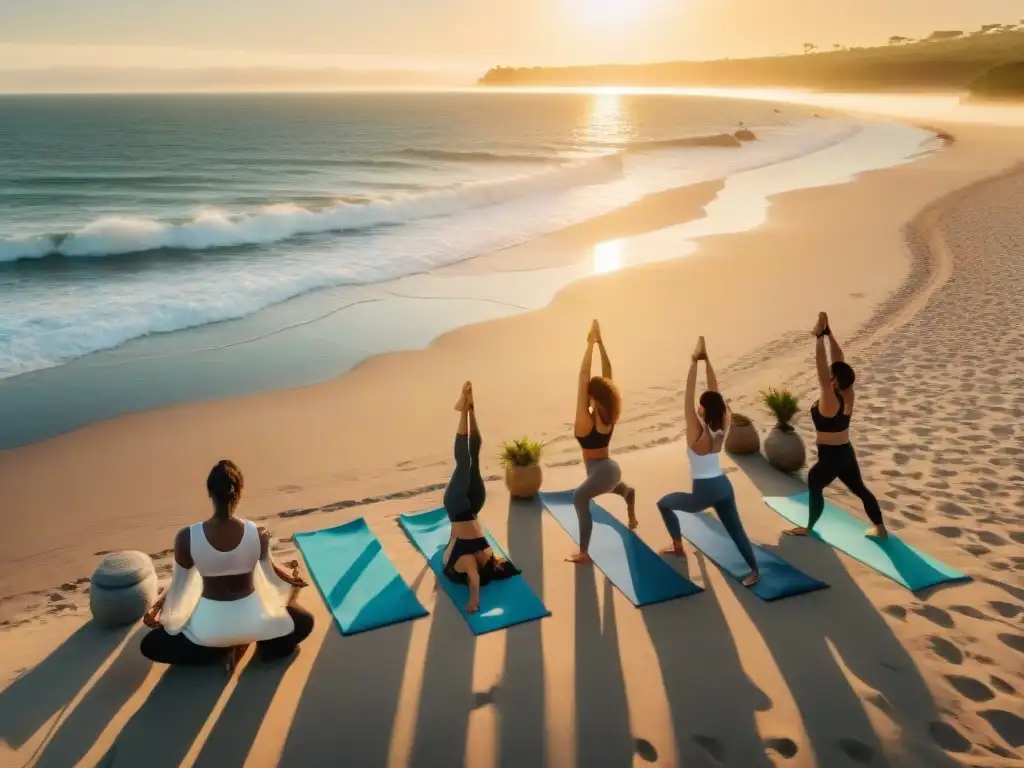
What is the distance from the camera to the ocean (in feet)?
42.5

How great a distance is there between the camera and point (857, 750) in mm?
4566

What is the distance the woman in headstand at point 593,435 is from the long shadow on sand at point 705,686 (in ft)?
3.14

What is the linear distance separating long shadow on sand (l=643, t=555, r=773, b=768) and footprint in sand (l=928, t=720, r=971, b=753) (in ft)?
3.04

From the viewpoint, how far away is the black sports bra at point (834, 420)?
6629 millimetres

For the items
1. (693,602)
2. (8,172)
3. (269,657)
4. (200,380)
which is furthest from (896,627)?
(8,172)

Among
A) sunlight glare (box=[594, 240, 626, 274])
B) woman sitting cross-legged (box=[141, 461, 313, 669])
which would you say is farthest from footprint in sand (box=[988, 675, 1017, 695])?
sunlight glare (box=[594, 240, 626, 274])

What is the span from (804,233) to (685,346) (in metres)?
11.1

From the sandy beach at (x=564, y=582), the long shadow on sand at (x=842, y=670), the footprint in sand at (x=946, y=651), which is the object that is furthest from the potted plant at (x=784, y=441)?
the footprint in sand at (x=946, y=651)

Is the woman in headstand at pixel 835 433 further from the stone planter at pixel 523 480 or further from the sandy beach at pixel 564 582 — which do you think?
the stone planter at pixel 523 480

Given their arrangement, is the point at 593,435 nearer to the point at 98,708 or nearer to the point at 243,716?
the point at 243,716

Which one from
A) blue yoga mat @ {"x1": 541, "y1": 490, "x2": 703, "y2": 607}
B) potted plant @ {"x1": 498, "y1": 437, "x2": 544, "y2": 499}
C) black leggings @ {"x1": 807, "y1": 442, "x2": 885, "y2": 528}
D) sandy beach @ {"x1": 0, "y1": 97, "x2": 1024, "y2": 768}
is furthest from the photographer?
potted plant @ {"x1": 498, "y1": 437, "x2": 544, "y2": 499}

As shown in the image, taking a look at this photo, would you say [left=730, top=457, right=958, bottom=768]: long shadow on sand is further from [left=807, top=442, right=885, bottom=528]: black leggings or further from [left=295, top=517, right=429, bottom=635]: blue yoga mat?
[left=295, top=517, right=429, bottom=635]: blue yoga mat

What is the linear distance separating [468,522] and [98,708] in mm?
2722

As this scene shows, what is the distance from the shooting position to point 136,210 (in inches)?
1217
